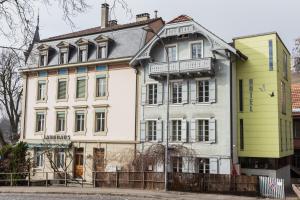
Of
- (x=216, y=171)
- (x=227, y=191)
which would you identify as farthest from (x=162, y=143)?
(x=227, y=191)

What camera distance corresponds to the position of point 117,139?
1157 inches

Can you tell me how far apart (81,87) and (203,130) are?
11.8m

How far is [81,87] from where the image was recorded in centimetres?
3206

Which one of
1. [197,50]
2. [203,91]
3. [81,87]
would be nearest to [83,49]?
[81,87]

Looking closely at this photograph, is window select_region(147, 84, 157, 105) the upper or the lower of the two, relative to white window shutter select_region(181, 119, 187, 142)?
upper

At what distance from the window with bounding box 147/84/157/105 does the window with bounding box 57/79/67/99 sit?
846 centimetres

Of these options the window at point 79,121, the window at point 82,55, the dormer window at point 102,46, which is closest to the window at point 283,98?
the dormer window at point 102,46

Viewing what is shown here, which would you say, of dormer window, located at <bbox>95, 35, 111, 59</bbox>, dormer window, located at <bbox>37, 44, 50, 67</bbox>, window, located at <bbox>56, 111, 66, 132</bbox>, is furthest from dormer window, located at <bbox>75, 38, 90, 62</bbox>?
window, located at <bbox>56, 111, 66, 132</bbox>

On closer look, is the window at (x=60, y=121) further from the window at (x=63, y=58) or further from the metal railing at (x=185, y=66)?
the metal railing at (x=185, y=66)

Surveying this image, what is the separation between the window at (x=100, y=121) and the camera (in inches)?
1203

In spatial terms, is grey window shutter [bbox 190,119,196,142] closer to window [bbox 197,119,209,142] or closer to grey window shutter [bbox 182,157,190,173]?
window [bbox 197,119,209,142]

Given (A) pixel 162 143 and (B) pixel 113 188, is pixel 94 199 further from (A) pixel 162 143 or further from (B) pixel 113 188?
(A) pixel 162 143

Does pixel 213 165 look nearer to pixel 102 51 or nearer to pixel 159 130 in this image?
pixel 159 130

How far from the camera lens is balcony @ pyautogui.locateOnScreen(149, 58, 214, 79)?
83.8 feet
